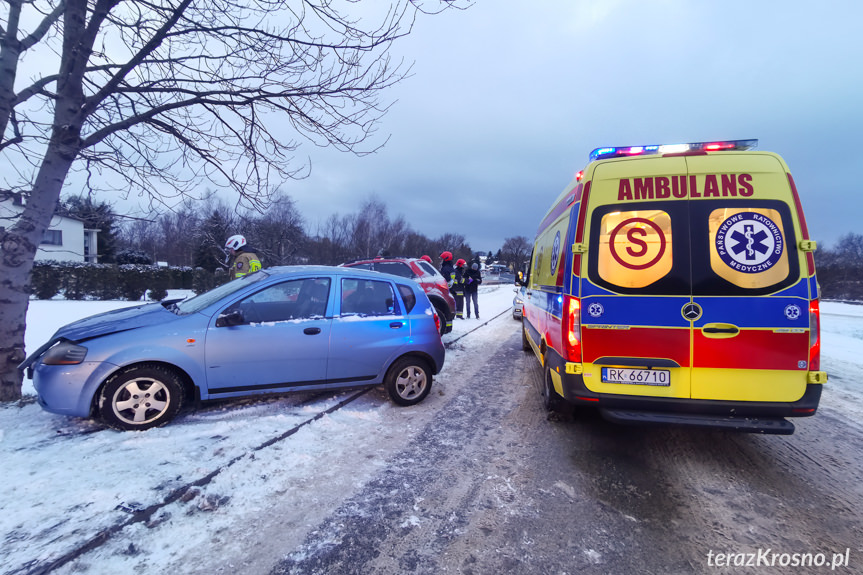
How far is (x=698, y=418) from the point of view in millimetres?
3213

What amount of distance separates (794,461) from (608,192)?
288 centimetres

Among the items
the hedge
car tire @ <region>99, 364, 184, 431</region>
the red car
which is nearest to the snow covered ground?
car tire @ <region>99, 364, 184, 431</region>

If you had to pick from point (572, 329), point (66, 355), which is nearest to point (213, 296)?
point (66, 355)

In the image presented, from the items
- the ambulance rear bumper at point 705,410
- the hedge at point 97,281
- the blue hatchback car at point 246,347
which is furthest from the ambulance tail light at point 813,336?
the hedge at point 97,281

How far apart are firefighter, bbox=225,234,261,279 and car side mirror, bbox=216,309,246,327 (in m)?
3.34

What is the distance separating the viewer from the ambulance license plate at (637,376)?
328cm

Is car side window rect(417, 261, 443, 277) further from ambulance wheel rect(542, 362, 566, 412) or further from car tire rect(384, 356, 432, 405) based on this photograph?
ambulance wheel rect(542, 362, 566, 412)

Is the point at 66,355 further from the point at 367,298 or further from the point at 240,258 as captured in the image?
the point at 240,258

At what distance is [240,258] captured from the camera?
723cm

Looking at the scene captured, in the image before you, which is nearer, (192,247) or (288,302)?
(288,302)

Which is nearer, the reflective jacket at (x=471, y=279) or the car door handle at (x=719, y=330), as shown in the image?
the car door handle at (x=719, y=330)

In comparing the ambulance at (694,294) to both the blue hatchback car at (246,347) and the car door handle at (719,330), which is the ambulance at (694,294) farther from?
the blue hatchback car at (246,347)

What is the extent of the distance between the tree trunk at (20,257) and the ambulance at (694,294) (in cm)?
536

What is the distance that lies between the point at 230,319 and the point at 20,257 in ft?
7.85
